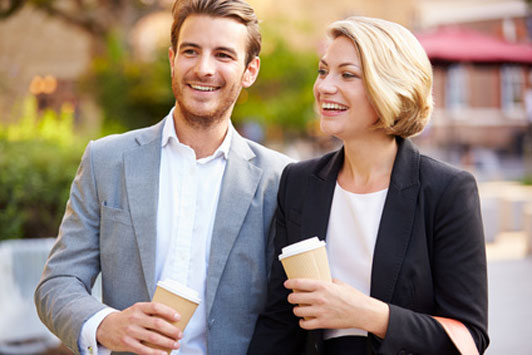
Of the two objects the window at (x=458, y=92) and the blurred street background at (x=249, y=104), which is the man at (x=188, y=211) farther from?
the window at (x=458, y=92)

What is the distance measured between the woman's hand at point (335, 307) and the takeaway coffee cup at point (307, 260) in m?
0.03

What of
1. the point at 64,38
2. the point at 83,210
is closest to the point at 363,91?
the point at 83,210

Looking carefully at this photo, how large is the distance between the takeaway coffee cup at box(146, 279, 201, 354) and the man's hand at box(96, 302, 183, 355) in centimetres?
2

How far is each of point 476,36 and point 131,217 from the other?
1222 centimetres

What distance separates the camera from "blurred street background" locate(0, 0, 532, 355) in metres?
5.09

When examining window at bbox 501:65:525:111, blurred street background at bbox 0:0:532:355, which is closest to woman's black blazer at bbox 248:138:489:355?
blurred street background at bbox 0:0:532:355

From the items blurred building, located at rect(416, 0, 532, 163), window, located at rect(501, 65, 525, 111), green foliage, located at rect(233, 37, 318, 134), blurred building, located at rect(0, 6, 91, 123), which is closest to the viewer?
green foliage, located at rect(233, 37, 318, 134)

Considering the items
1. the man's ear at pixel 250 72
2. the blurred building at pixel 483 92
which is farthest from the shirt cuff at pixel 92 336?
the blurred building at pixel 483 92

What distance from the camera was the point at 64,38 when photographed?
19.2m

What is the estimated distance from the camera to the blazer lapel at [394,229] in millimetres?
2000

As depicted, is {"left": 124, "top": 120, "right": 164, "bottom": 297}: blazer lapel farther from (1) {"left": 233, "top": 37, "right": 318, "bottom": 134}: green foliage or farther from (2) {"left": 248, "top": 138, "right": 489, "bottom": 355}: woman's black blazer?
(1) {"left": 233, "top": 37, "right": 318, "bottom": 134}: green foliage

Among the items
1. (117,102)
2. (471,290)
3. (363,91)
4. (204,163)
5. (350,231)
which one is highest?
(117,102)

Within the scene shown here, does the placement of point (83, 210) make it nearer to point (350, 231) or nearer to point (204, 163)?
point (204, 163)

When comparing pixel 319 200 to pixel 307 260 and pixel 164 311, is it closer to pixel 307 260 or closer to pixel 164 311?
pixel 307 260
